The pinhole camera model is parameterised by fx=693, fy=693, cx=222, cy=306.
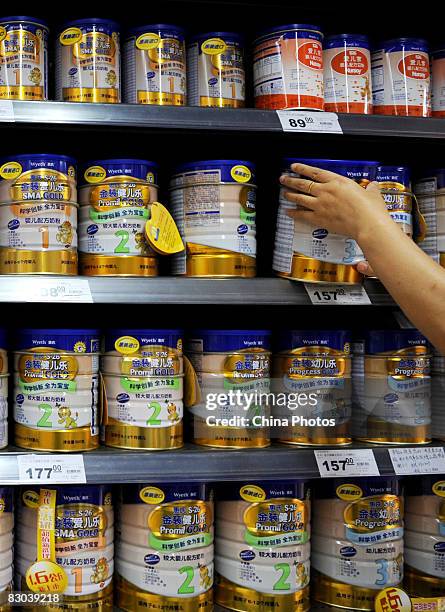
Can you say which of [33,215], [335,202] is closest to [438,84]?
[335,202]

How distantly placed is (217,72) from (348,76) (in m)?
0.30

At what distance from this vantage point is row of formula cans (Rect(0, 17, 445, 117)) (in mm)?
1488

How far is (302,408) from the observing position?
1.54m

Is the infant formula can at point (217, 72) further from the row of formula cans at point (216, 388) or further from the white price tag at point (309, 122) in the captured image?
the row of formula cans at point (216, 388)

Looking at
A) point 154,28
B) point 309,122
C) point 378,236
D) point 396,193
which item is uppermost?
point 154,28

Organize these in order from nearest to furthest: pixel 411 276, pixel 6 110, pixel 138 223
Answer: pixel 411 276 < pixel 6 110 < pixel 138 223

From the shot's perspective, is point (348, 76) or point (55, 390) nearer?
point (55, 390)

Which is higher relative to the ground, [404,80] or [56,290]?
[404,80]

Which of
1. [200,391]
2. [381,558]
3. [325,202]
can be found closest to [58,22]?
[325,202]

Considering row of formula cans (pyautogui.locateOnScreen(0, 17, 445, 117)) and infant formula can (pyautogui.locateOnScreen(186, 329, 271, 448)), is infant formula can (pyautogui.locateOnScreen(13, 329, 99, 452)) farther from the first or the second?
row of formula cans (pyautogui.locateOnScreen(0, 17, 445, 117))

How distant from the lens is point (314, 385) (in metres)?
1.54

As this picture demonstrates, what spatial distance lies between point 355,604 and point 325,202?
889mm

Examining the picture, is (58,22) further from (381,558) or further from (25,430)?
(381,558)

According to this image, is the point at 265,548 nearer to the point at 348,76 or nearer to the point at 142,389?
the point at 142,389
